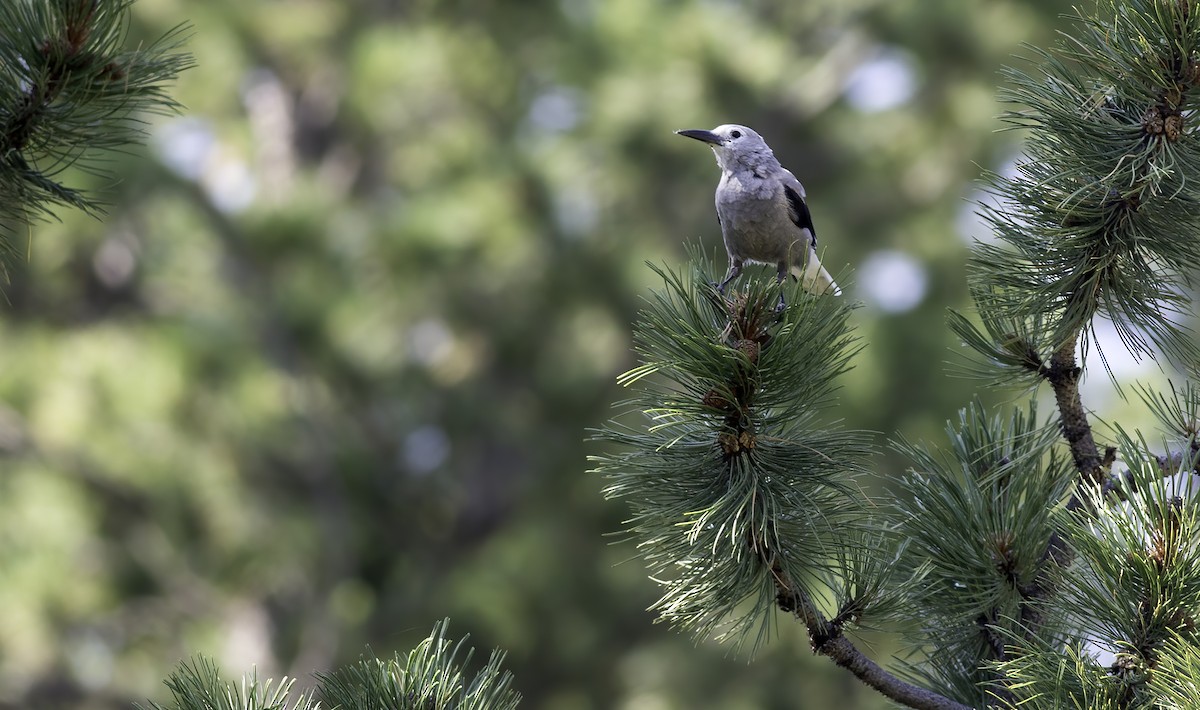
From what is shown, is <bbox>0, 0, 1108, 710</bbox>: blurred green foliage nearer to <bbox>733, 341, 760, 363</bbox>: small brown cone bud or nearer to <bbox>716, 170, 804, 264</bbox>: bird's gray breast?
<bbox>716, 170, 804, 264</bbox>: bird's gray breast

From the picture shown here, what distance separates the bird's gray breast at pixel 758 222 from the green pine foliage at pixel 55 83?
174 cm

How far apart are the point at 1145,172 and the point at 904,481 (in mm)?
607

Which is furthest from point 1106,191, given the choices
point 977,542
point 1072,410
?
point 977,542

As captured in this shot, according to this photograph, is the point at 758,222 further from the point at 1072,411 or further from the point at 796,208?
the point at 1072,411

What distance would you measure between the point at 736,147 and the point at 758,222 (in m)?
0.44

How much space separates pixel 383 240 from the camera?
856 centimetres

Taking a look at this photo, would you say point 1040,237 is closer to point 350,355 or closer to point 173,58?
point 173,58

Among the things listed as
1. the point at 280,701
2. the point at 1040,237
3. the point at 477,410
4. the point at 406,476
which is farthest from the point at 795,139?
the point at 280,701

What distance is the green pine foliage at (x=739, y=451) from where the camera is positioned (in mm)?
1702

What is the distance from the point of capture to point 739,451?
68.7 inches

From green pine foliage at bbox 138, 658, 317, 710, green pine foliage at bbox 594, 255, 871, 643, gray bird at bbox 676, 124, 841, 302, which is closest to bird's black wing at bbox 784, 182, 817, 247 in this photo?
gray bird at bbox 676, 124, 841, 302

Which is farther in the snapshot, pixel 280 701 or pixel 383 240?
pixel 383 240

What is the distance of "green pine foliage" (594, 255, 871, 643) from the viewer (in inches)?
67.0

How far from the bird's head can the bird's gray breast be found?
169 millimetres
